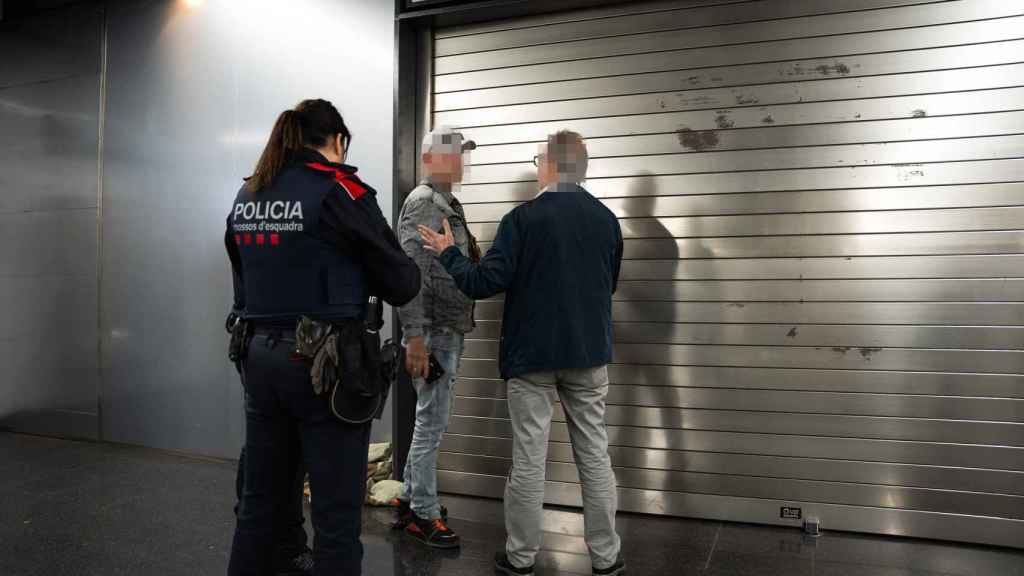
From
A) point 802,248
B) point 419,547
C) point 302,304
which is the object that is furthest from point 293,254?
point 802,248

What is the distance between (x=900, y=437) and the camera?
12.0 feet

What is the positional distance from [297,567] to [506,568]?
0.90 m

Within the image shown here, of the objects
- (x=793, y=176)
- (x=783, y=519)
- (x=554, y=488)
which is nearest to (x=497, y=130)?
(x=793, y=176)

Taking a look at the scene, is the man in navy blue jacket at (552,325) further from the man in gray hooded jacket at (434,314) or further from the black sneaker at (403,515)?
the black sneaker at (403,515)

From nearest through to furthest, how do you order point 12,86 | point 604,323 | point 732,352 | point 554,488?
1. point 604,323
2. point 732,352
3. point 554,488
4. point 12,86

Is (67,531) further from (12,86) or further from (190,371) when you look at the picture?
(12,86)

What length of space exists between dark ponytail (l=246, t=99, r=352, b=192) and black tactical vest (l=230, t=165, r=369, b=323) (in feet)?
0.14

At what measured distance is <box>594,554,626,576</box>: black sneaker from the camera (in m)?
3.11

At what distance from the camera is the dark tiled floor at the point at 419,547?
3309 mm

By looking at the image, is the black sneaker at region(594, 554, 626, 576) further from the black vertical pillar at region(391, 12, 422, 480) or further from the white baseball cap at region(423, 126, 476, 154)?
the white baseball cap at region(423, 126, 476, 154)

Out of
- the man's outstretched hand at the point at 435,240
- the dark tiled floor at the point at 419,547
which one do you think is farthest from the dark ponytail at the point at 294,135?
the dark tiled floor at the point at 419,547

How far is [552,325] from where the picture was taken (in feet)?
9.91

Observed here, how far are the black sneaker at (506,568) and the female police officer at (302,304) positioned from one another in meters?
1.06

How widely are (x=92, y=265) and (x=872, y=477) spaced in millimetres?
5739
